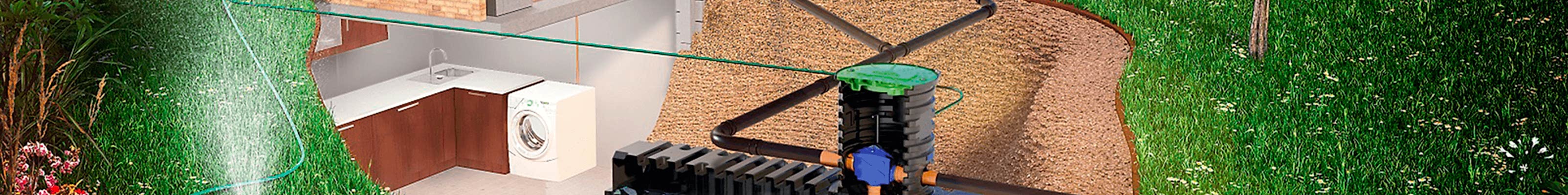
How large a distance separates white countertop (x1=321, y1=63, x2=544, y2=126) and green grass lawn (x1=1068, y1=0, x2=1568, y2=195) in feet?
3.86

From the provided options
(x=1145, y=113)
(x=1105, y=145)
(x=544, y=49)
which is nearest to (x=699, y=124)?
(x=544, y=49)

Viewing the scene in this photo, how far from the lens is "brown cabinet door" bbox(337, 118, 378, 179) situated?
3234 millimetres

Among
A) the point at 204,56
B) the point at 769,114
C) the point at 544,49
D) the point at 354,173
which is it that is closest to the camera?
the point at 769,114

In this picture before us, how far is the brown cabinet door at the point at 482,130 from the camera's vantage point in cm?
284

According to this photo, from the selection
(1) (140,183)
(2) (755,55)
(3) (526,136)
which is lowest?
(1) (140,183)

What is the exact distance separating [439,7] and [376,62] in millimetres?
716

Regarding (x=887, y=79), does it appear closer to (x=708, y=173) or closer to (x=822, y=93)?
(x=708, y=173)

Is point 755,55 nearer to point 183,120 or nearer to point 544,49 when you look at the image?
point 544,49

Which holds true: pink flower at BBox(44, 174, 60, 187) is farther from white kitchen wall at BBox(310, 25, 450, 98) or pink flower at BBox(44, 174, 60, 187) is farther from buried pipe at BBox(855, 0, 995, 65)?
buried pipe at BBox(855, 0, 995, 65)

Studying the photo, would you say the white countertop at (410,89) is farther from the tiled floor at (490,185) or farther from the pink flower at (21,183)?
the pink flower at (21,183)

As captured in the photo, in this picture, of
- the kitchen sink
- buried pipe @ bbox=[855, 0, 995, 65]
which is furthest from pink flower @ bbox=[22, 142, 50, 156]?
buried pipe @ bbox=[855, 0, 995, 65]

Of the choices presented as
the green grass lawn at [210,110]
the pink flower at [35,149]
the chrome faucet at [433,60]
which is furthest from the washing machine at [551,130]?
the pink flower at [35,149]

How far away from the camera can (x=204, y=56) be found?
321 cm

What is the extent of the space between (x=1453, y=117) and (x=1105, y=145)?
815mm
